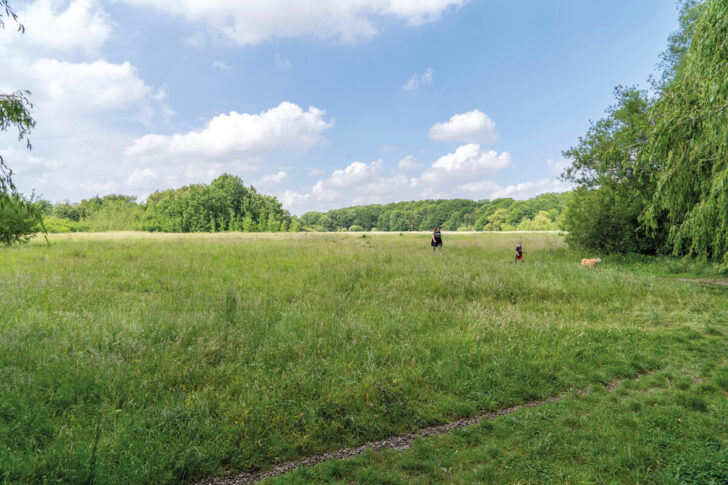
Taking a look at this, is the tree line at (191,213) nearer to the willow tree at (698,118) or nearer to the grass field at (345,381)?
the willow tree at (698,118)

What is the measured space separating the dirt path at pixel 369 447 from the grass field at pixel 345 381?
4.2 inches

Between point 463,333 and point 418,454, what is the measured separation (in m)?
3.77

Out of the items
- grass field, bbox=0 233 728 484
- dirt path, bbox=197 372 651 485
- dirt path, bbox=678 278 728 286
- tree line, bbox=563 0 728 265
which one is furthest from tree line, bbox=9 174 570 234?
dirt path, bbox=197 372 651 485

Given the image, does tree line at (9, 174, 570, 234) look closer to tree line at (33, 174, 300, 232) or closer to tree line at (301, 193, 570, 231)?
tree line at (33, 174, 300, 232)

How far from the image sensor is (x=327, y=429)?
4305 millimetres

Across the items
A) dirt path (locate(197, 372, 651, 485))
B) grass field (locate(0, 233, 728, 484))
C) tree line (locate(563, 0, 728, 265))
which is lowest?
dirt path (locate(197, 372, 651, 485))

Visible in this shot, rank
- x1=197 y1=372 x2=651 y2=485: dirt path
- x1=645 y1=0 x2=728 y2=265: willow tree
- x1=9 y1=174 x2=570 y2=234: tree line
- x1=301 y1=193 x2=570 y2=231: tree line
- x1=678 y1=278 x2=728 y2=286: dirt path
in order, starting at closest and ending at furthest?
x1=197 y1=372 x2=651 y2=485: dirt path < x1=645 y1=0 x2=728 y2=265: willow tree < x1=678 y1=278 x2=728 y2=286: dirt path < x1=9 y1=174 x2=570 y2=234: tree line < x1=301 y1=193 x2=570 y2=231: tree line

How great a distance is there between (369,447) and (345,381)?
1.22 metres

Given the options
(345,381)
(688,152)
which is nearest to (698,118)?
(688,152)

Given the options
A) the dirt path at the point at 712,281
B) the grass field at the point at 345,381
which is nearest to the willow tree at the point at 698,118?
the grass field at the point at 345,381

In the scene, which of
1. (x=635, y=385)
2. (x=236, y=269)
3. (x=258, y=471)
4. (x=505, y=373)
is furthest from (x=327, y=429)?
(x=236, y=269)

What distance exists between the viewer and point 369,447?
4.05 metres

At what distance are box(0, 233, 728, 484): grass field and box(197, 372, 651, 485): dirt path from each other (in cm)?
11

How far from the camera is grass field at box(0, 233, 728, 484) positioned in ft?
12.0
